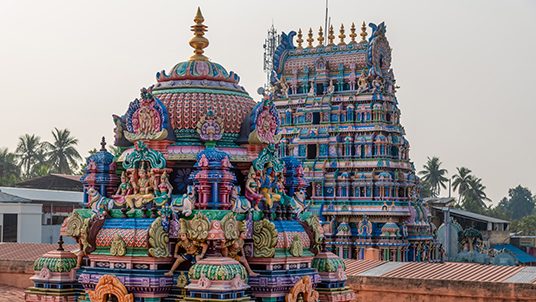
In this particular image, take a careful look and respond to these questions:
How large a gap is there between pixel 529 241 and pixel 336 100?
3567 centimetres

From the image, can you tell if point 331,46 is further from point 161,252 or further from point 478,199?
point 478,199

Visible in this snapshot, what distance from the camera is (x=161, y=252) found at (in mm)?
8430

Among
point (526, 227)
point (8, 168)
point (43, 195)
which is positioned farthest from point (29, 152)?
point (526, 227)

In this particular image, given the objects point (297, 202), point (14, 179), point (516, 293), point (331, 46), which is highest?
point (331, 46)

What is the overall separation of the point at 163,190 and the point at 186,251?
670mm

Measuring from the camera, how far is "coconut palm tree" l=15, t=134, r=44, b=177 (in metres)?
72.0

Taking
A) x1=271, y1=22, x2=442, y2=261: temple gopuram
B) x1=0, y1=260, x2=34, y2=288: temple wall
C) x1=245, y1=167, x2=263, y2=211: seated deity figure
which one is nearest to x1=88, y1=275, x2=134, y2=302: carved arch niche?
x1=245, y1=167, x2=263, y2=211: seated deity figure

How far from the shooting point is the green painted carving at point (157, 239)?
8.38m

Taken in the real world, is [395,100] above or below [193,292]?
above

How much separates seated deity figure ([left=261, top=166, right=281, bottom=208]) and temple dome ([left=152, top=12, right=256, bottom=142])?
1.70ft

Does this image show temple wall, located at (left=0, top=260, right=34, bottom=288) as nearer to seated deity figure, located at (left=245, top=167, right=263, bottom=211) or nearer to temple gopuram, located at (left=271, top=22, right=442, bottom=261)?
seated deity figure, located at (left=245, top=167, right=263, bottom=211)

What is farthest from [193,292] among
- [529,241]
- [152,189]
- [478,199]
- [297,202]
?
[478,199]

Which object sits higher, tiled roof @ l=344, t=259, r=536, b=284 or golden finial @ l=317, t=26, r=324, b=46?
golden finial @ l=317, t=26, r=324, b=46

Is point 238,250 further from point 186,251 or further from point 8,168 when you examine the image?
point 8,168
